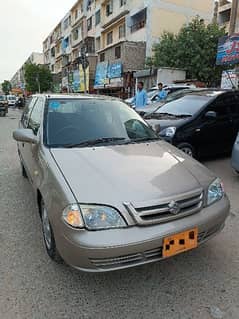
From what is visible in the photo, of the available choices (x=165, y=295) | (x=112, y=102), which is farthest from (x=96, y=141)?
(x=165, y=295)

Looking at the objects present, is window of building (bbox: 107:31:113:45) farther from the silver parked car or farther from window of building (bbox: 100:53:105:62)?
the silver parked car

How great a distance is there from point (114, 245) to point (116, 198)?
34 centimetres

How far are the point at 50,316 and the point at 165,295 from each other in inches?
35.3

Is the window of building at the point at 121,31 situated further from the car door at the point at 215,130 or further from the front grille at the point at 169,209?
the front grille at the point at 169,209

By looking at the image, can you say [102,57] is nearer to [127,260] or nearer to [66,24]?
[66,24]

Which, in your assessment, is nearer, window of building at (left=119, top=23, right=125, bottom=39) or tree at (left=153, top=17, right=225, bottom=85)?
tree at (left=153, top=17, right=225, bottom=85)

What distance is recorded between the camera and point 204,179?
2.49 metres

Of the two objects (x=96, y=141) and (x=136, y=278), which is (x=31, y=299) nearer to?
(x=136, y=278)

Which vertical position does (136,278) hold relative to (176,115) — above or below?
below

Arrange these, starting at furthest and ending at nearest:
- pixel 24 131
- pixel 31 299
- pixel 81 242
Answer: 1. pixel 24 131
2. pixel 31 299
3. pixel 81 242

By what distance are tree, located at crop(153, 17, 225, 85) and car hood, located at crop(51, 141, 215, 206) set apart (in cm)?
1783

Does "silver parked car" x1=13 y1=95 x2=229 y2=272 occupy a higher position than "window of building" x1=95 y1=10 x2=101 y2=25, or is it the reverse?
"window of building" x1=95 y1=10 x2=101 y2=25

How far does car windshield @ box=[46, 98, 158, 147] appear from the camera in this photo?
9.87 feet

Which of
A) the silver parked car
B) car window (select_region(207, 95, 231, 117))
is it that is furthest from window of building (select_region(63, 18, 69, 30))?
the silver parked car
